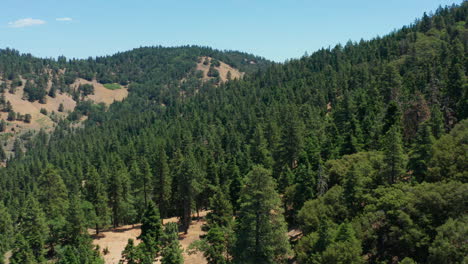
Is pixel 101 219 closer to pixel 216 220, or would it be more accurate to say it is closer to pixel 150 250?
pixel 150 250

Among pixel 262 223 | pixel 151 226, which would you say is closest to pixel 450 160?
pixel 262 223

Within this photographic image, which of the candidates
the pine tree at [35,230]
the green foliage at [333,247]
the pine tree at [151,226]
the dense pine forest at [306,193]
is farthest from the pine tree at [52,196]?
the green foliage at [333,247]

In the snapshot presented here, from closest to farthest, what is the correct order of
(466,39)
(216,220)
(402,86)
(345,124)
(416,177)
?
(416,177) < (216,220) < (345,124) < (402,86) < (466,39)

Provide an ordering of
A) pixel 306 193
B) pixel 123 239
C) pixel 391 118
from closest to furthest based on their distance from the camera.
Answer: pixel 306 193, pixel 123 239, pixel 391 118

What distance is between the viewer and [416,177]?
44.3 m

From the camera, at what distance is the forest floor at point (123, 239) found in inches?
1968

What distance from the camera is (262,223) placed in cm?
2997

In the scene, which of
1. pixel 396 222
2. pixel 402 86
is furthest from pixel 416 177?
pixel 402 86

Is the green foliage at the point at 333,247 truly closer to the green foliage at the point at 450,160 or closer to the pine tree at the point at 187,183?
the green foliage at the point at 450,160

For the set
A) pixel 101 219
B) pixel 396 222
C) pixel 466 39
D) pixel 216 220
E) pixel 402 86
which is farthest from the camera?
pixel 466 39

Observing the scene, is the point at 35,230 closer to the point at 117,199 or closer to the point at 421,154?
the point at 117,199

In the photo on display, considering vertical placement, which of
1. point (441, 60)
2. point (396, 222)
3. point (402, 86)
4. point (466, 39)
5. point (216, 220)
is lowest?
point (216, 220)

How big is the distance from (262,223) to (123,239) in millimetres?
37338

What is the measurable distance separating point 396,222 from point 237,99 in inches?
5607
